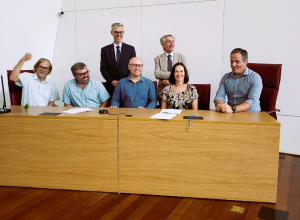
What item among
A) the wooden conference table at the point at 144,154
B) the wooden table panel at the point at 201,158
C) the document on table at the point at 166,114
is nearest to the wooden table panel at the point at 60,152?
the wooden conference table at the point at 144,154

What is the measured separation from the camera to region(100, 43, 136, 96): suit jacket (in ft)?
12.3

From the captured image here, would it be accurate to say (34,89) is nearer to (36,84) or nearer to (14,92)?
(36,84)

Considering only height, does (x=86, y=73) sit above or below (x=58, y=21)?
below

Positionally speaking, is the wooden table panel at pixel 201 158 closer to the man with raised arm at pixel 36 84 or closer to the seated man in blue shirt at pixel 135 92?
the seated man in blue shirt at pixel 135 92

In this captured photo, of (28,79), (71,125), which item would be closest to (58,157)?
(71,125)

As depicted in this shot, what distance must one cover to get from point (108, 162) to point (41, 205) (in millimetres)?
595

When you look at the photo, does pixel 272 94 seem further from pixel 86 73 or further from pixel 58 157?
pixel 58 157

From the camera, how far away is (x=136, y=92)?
3279mm

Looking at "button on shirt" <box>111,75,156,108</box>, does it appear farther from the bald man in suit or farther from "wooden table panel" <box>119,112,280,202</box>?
"wooden table panel" <box>119,112,280,202</box>

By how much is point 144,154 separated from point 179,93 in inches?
35.7

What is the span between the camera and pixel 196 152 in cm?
228

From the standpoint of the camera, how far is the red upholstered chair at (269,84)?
307cm

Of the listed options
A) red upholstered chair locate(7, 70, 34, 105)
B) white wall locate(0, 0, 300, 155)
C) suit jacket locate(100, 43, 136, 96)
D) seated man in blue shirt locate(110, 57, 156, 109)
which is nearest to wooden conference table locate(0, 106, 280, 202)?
seated man in blue shirt locate(110, 57, 156, 109)

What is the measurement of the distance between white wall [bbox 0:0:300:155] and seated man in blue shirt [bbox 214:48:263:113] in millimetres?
1206
